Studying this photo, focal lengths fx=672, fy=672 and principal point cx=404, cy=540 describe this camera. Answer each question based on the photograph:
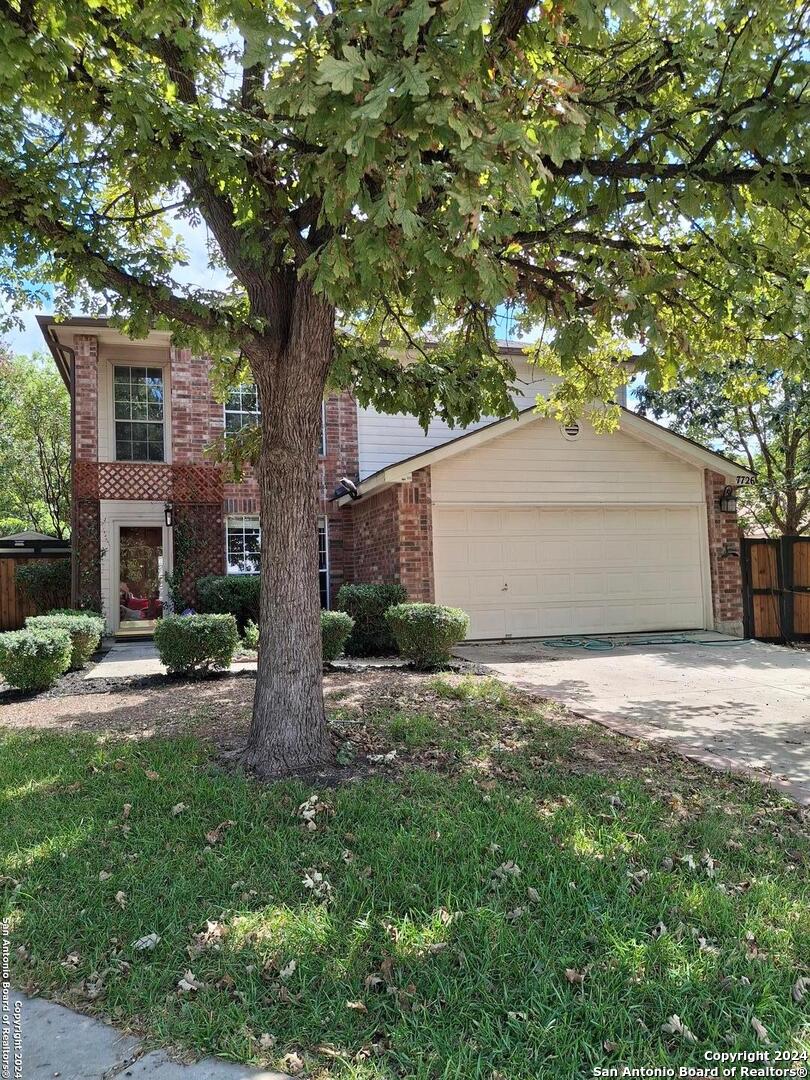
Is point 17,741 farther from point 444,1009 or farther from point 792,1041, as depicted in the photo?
point 792,1041

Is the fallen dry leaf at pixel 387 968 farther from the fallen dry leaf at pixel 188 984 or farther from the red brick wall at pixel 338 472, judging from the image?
the red brick wall at pixel 338 472

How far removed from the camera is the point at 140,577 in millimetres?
14141

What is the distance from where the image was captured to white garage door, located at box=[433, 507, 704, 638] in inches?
444

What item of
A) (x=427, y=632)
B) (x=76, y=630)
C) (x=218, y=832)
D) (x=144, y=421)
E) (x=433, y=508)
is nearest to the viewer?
(x=218, y=832)

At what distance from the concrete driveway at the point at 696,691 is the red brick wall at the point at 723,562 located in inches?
27.5

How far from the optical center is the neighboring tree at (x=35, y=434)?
70.6 ft

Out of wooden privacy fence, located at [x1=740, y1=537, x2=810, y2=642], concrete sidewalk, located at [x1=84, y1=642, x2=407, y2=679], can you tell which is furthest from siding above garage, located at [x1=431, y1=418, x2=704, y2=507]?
concrete sidewalk, located at [x1=84, y1=642, x2=407, y2=679]

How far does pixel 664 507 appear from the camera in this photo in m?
12.2

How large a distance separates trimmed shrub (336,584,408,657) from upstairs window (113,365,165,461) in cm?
586

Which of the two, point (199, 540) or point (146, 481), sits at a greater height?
point (146, 481)

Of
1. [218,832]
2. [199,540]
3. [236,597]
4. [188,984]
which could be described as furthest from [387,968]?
[199,540]

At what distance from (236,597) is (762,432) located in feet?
38.8

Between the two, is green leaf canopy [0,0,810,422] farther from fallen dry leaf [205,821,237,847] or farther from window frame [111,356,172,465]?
window frame [111,356,172,465]

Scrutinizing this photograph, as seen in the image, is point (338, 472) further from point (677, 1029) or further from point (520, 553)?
point (677, 1029)
